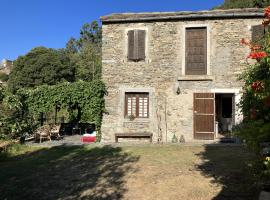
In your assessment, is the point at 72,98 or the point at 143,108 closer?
the point at 143,108

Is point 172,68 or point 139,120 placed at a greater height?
point 172,68

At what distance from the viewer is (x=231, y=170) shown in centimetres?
944

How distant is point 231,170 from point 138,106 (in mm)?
7187

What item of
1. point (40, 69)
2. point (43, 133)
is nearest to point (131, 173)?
point (43, 133)

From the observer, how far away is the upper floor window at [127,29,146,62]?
1584 cm

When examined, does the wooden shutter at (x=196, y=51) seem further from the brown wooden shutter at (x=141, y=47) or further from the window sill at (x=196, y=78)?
the brown wooden shutter at (x=141, y=47)

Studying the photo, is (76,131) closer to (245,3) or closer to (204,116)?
(204,116)

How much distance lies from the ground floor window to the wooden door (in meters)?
2.21

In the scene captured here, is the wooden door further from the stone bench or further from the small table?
the small table

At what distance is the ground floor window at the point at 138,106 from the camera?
15977 millimetres

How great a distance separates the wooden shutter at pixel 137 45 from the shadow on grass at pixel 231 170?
528cm

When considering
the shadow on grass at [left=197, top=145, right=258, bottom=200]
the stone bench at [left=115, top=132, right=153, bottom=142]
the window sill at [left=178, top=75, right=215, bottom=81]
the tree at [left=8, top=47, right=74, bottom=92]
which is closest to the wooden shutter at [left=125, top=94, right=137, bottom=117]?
the stone bench at [left=115, top=132, right=153, bottom=142]

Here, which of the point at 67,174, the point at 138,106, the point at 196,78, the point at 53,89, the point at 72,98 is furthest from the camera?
the point at 53,89

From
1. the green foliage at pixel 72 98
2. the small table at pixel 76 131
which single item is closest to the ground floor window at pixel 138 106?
the green foliage at pixel 72 98
